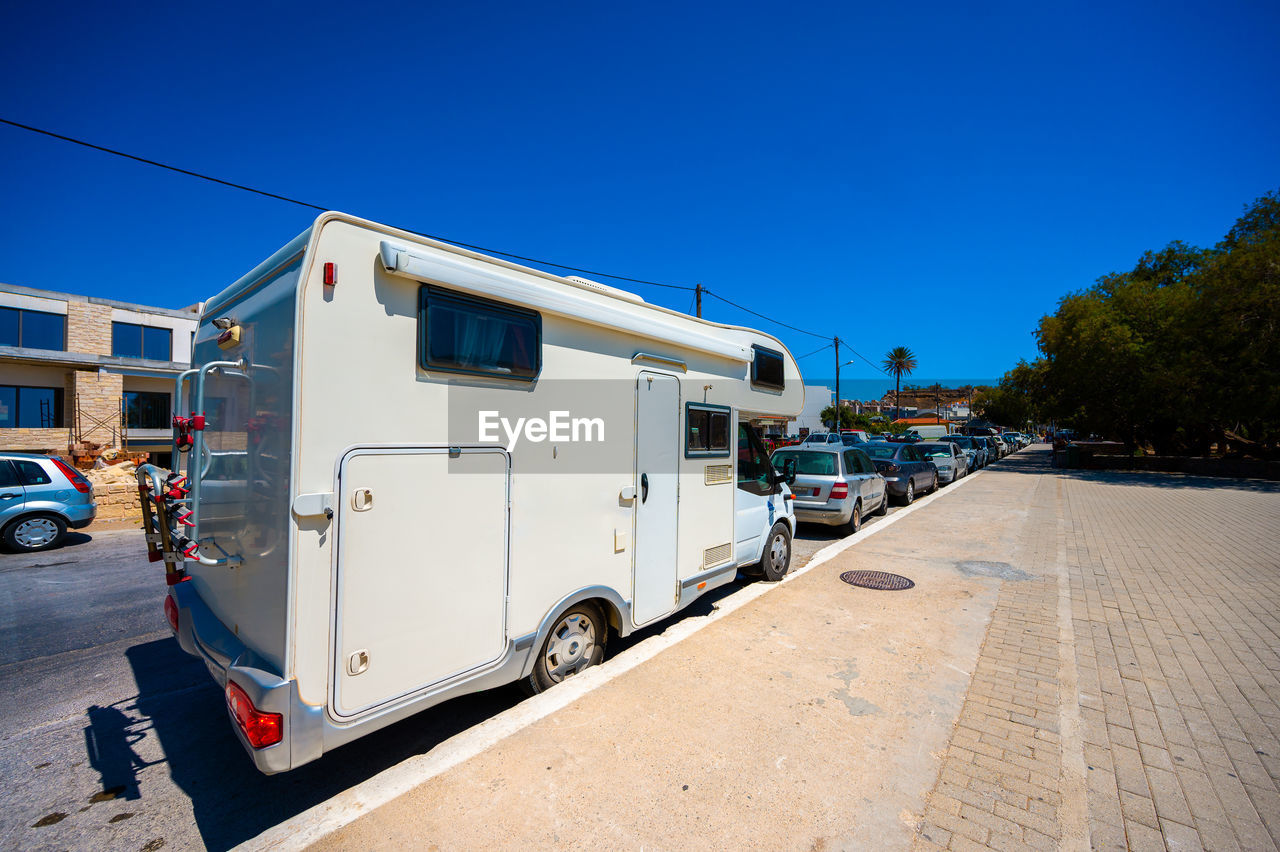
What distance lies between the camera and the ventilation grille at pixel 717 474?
5140 mm

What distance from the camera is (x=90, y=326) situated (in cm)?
2009

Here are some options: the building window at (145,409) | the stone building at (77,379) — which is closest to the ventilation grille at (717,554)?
the stone building at (77,379)

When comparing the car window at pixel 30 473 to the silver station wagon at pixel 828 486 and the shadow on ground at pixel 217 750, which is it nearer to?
the shadow on ground at pixel 217 750

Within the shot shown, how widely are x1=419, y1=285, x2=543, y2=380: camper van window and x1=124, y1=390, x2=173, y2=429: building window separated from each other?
2463 cm

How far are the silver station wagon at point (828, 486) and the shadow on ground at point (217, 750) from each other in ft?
21.5

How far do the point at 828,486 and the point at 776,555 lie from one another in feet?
11.4

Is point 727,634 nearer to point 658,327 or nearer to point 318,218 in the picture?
point 658,327

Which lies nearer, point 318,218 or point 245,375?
point 318,218

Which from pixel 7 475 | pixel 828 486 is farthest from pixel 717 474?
pixel 7 475

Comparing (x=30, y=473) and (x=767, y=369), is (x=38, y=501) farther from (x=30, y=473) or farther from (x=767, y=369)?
(x=767, y=369)

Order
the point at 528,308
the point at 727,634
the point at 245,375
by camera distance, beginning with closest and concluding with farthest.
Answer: the point at 245,375
the point at 528,308
the point at 727,634

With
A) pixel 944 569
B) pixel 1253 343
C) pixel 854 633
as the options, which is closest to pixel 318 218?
pixel 854 633

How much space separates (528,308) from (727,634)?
3510 millimetres

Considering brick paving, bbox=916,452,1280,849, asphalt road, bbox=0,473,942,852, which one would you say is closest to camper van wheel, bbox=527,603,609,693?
asphalt road, bbox=0,473,942,852
